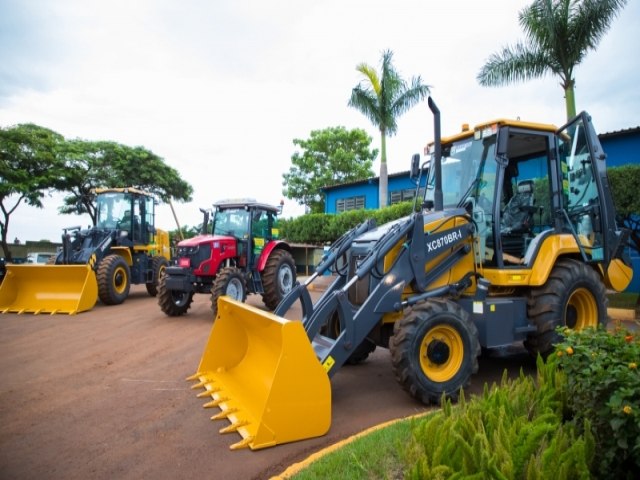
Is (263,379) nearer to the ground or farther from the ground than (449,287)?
nearer to the ground

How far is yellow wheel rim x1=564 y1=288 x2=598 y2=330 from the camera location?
19.2ft

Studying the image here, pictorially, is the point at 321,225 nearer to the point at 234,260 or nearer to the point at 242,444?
the point at 234,260

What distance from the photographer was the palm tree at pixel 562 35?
1274cm

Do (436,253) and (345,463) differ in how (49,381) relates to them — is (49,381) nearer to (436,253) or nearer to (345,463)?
(345,463)

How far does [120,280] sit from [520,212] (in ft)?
36.1

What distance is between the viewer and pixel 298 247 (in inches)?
1033

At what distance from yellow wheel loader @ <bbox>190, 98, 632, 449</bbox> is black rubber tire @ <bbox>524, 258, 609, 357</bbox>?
0.7 inches

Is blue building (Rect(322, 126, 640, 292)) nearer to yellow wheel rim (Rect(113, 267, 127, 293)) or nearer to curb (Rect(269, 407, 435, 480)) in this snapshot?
yellow wheel rim (Rect(113, 267, 127, 293))

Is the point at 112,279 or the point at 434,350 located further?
the point at 112,279

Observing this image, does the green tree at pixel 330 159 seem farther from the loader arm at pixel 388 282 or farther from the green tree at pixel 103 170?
the loader arm at pixel 388 282

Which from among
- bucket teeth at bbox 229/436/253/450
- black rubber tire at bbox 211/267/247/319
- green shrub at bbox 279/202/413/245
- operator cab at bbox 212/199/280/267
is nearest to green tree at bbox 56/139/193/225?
green shrub at bbox 279/202/413/245

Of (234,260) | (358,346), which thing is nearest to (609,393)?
(358,346)

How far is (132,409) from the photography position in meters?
4.71

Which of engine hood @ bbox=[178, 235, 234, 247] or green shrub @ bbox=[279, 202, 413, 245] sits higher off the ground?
green shrub @ bbox=[279, 202, 413, 245]
